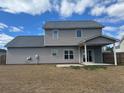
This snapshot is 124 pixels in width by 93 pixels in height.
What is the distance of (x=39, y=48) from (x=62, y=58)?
155 inches

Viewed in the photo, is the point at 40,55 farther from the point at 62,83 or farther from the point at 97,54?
the point at 62,83

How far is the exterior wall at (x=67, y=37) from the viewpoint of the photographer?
24.8 meters

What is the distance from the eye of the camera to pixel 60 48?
2550 centimetres

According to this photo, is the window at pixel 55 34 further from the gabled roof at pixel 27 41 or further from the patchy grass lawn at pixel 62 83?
the patchy grass lawn at pixel 62 83

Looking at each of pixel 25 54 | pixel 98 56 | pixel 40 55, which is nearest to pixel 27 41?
pixel 25 54

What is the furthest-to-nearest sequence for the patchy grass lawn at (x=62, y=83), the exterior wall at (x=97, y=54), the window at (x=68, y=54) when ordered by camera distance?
the window at (x=68, y=54)
the exterior wall at (x=97, y=54)
the patchy grass lawn at (x=62, y=83)

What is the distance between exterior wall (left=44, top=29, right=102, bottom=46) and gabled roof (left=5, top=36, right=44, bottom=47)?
5.59 ft

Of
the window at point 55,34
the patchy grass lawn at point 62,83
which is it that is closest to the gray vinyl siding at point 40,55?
the window at point 55,34

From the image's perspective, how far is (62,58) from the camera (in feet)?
83.5

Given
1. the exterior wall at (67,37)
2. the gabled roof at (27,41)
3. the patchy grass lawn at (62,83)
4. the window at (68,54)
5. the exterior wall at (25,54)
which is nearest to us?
the patchy grass lawn at (62,83)

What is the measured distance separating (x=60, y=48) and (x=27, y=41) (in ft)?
19.4

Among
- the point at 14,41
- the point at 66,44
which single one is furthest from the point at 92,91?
the point at 14,41

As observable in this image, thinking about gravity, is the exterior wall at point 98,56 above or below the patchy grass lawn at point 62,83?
above

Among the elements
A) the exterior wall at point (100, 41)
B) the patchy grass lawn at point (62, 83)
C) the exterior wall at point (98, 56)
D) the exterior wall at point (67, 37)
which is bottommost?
the patchy grass lawn at point (62, 83)
